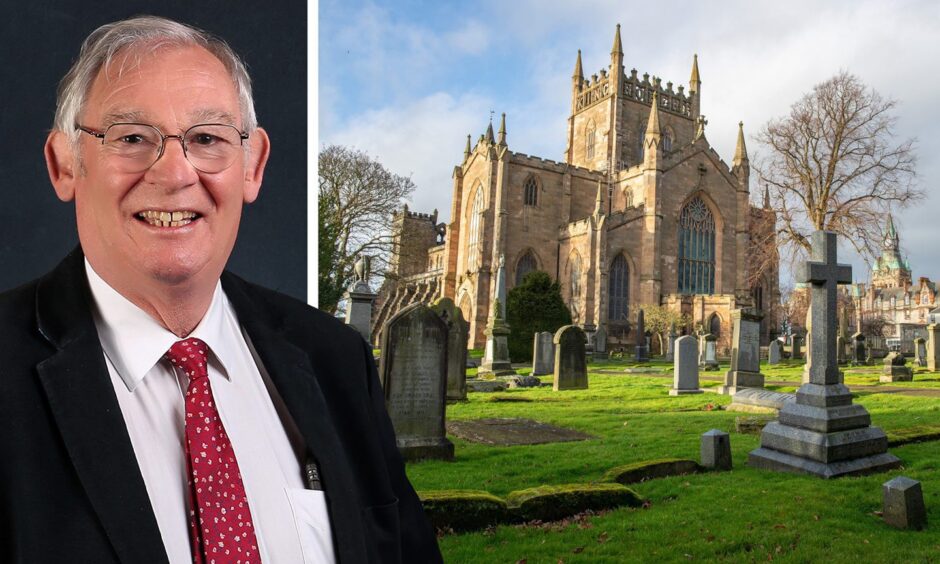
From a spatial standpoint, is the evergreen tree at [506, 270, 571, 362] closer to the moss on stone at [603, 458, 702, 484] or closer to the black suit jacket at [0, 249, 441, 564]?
the moss on stone at [603, 458, 702, 484]

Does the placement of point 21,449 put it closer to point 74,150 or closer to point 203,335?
point 203,335

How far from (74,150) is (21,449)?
0.55m

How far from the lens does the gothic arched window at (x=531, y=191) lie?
3803 cm


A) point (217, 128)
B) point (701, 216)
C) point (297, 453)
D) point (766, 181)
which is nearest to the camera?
point (217, 128)

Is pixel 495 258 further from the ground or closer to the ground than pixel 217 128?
further from the ground

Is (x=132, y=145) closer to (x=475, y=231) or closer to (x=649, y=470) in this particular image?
(x=649, y=470)

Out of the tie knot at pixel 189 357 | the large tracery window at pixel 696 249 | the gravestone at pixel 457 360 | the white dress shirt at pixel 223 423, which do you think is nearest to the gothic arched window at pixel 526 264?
the large tracery window at pixel 696 249

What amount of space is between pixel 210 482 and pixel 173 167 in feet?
1.96

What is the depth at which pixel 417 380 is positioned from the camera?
6488mm

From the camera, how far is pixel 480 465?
5973 millimetres

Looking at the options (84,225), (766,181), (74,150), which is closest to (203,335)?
(84,225)

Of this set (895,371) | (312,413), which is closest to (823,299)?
(312,413)

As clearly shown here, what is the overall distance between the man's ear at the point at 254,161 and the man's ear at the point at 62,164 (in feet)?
1.07

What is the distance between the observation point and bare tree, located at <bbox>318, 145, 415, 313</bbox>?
49.7 feet
